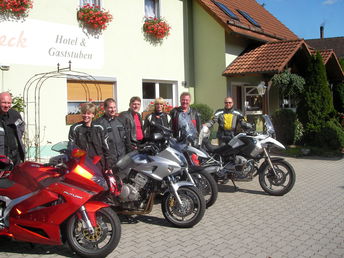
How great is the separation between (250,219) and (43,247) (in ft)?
8.85

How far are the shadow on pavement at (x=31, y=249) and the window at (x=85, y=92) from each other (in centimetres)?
492

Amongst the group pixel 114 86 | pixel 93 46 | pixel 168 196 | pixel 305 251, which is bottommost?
pixel 305 251

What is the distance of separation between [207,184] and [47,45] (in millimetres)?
5121

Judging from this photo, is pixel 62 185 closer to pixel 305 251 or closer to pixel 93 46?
pixel 305 251

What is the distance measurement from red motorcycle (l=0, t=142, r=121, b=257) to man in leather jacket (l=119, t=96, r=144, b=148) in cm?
178

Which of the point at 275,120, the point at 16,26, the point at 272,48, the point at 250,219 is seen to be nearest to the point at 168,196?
the point at 250,219

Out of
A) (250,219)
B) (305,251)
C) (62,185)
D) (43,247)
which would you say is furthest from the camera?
(250,219)

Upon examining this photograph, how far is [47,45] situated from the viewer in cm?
820

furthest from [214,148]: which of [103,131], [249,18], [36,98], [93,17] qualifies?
[249,18]

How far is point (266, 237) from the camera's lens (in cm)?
430

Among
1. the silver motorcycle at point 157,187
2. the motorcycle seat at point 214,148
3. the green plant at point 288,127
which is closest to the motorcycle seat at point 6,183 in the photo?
the silver motorcycle at point 157,187

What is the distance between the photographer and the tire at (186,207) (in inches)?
179

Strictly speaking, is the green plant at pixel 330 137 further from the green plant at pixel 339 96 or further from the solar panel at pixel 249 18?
the green plant at pixel 339 96

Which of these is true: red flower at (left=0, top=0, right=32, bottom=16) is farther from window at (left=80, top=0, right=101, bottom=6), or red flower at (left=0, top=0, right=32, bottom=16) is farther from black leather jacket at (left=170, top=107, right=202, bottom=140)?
black leather jacket at (left=170, top=107, right=202, bottom=140)
